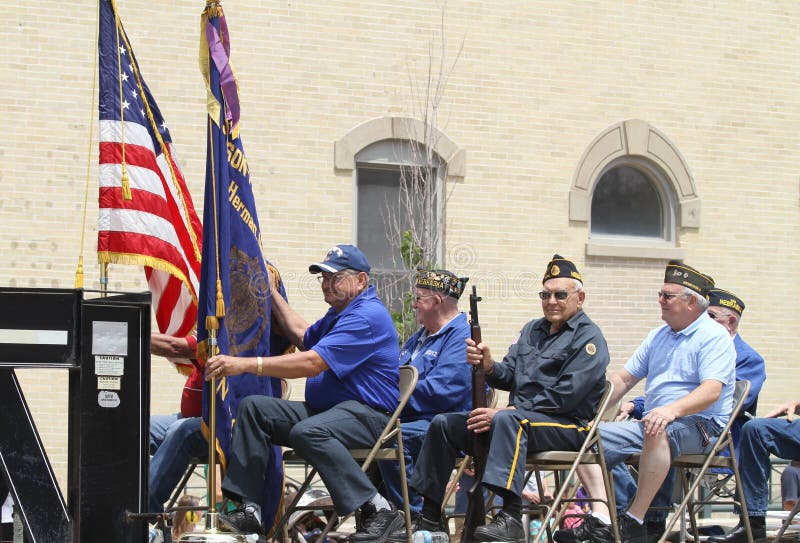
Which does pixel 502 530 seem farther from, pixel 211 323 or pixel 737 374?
pixel 737 374

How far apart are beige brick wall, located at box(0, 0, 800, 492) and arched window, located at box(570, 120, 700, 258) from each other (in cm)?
14

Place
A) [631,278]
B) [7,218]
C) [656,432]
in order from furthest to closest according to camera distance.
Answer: [631,278] < [7,218] < [656,432]

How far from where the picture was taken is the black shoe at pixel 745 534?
741cm

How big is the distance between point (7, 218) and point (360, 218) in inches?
142

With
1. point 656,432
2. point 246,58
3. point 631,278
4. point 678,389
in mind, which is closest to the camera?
point 656,432

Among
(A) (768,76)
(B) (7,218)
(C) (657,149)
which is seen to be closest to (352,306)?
(B) (7,218)

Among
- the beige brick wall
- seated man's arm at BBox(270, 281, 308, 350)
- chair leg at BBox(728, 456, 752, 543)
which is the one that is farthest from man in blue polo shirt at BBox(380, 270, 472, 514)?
the beige brick wall

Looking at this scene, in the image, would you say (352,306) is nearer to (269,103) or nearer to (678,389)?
(678,389)

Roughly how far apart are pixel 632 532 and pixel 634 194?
7.33 m

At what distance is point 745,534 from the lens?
7414 millimetres

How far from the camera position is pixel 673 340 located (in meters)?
7.32

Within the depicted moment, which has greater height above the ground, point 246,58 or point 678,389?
point 246,58

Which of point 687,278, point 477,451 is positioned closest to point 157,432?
point 477,451

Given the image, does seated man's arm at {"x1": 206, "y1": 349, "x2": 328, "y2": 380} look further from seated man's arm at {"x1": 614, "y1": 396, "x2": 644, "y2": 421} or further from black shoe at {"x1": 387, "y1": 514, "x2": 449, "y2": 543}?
seated man's arm at {"x1": 614, "y1": 396, "x2": 644, "y2": 421}
